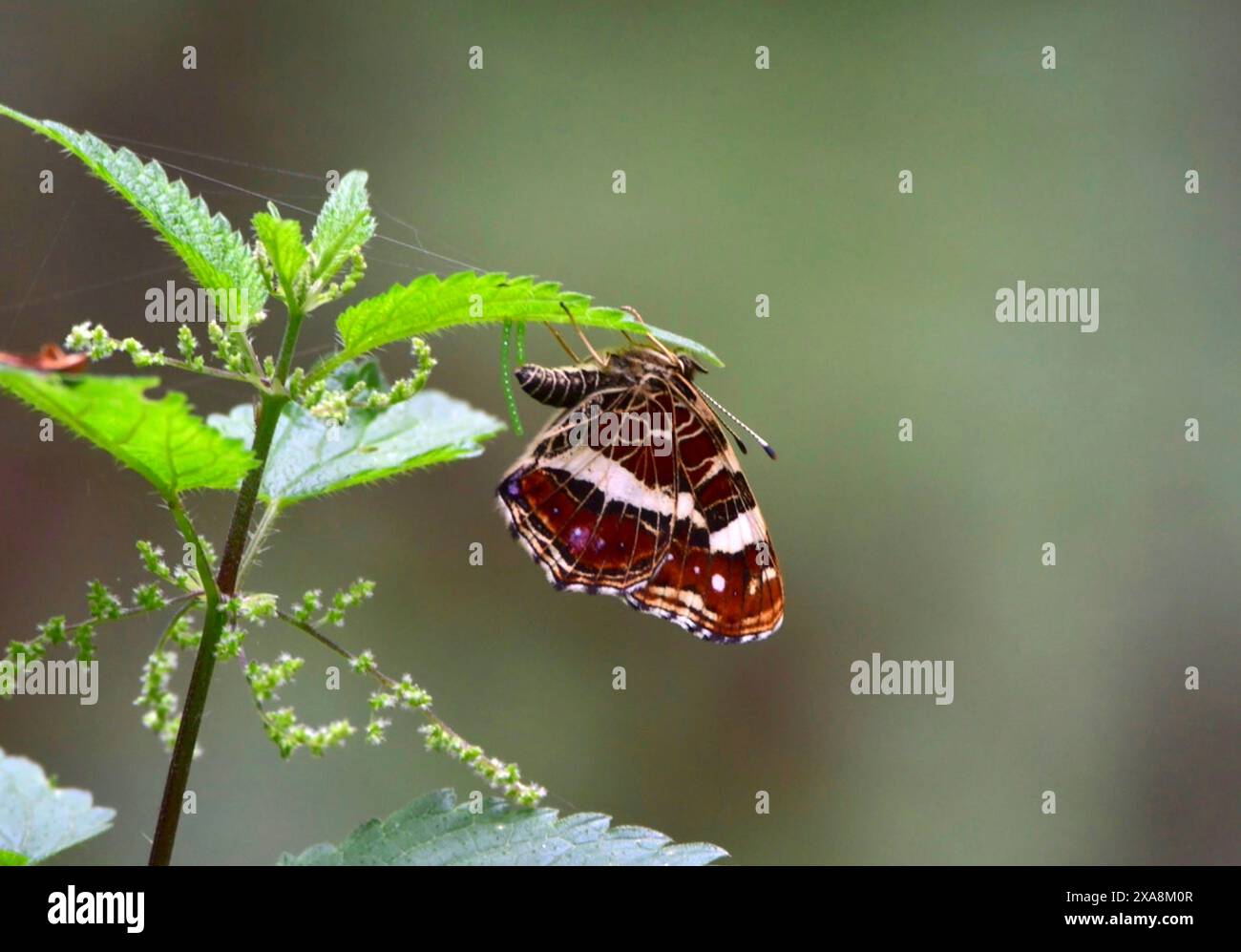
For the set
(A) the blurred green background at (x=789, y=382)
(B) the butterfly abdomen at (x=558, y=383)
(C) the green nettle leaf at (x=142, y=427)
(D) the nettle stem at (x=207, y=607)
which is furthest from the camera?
(A) the blurred green background at (x=789, y=382)

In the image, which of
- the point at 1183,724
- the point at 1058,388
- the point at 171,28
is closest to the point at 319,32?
the point at 171,28

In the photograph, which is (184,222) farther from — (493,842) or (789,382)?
(789,382)

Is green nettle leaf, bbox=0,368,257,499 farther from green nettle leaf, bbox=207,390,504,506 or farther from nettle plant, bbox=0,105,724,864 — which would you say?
green nettle leaf, bbox=207,390,504,506

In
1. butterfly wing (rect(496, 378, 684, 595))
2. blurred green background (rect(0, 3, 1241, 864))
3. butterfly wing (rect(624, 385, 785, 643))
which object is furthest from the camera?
blurred green background (rect(0, 3, 1241, 864))

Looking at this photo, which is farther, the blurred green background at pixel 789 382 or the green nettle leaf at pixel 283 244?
the blurred green background at pixel 789 382

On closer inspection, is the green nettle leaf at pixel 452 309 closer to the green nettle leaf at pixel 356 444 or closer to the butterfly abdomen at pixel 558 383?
the green nettle leaf at pixel 356 444

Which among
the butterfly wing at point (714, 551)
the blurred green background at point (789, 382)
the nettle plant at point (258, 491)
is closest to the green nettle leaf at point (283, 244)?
the nettle plant at point (258, 491)

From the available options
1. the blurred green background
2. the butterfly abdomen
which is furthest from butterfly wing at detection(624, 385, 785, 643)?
the blurred green background
